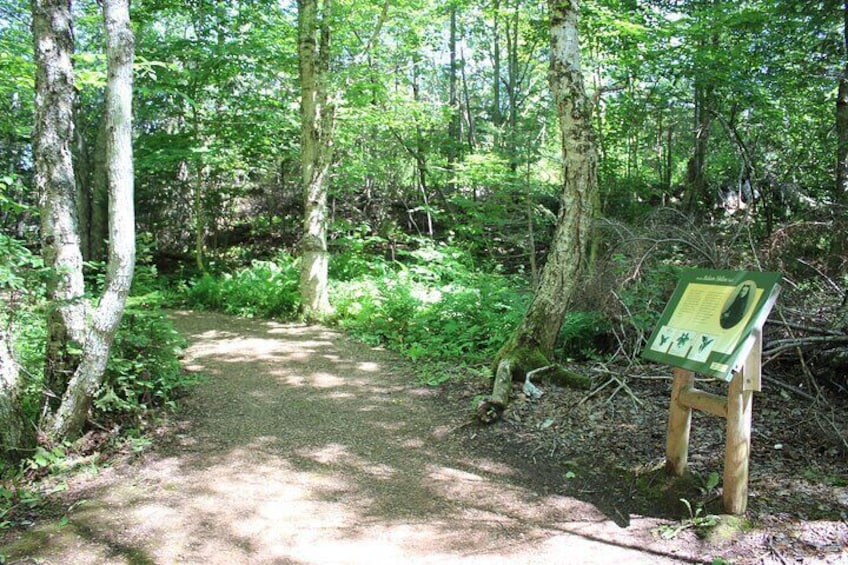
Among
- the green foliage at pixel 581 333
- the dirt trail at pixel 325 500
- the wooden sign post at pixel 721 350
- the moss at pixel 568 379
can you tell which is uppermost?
the wooden sign post at pixel 721 350

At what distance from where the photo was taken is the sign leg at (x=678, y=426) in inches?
154

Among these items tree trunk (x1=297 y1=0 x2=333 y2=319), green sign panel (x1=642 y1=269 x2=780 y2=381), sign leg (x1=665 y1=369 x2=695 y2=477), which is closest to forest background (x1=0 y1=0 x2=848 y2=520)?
tree trunk (x1=297 y1=0 x2=333 y2=319)

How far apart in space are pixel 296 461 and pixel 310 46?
25.3ft

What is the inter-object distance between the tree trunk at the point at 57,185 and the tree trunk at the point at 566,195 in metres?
4.11

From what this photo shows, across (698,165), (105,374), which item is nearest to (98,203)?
(105,374)

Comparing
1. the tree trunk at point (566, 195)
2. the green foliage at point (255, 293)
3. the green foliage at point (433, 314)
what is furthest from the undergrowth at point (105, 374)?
the green foliage at point (255, 293)

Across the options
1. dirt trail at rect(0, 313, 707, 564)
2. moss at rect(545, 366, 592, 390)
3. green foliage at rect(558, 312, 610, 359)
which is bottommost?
dirt trail at rect(0, 313, 707, 564)

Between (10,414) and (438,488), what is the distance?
3.40 metres

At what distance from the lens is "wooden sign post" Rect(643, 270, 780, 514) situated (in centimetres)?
334

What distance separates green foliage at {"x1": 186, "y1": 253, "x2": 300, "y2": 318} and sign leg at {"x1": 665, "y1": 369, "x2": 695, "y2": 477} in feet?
25.6

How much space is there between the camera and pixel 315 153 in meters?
10.2

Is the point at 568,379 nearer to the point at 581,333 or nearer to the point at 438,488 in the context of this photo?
the point at 581,333

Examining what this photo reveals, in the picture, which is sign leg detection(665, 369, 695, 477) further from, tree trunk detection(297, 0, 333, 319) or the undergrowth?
tree trunk detection(297, 0, 333, 319)

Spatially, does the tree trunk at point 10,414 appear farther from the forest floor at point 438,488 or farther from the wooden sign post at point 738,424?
the wooden sign post at point 738,424
